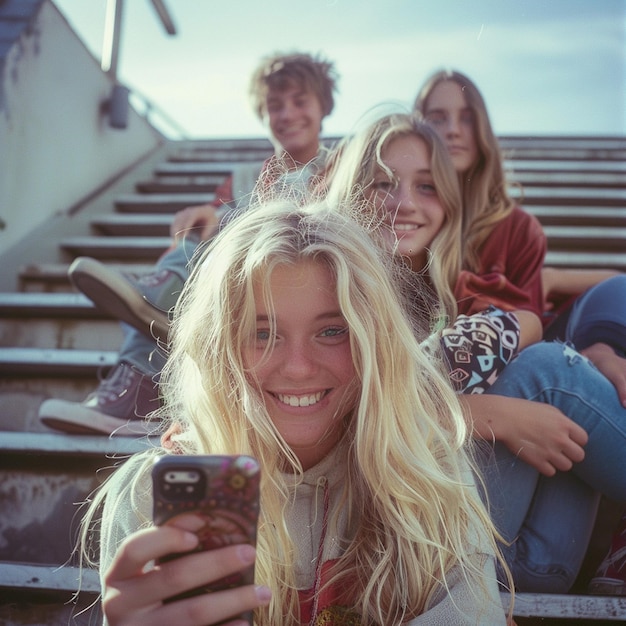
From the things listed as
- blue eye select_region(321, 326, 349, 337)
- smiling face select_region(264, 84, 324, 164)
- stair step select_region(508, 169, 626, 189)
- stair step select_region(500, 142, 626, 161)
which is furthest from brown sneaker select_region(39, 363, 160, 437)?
stair step select_region(500, 142, 626, 161)

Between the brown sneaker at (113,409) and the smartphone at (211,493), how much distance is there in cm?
74

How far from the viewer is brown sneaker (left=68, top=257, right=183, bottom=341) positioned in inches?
60.4

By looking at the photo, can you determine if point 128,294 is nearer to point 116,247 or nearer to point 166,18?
point 116,247

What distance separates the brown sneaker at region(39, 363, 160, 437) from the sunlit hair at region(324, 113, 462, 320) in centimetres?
62

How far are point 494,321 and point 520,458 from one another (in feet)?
0.84

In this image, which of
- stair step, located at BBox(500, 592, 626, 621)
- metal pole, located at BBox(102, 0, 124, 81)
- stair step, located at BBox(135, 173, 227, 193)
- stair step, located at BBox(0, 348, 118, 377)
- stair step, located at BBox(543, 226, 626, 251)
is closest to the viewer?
stair step, located at BBox(500, 592, 626, 621)

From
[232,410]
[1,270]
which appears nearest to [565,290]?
[232,410]

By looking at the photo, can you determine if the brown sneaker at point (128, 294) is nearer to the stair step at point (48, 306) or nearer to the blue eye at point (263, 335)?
the stair step at point (48, 306)

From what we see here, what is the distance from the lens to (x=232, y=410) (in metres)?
0.98

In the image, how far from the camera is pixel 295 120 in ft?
7.38

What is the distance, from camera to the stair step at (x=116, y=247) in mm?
2521

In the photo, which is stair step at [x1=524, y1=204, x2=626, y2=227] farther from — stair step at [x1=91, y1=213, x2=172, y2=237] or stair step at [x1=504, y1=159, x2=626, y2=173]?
stair step at [x1=91, y1=213, x2=172, y2=237]

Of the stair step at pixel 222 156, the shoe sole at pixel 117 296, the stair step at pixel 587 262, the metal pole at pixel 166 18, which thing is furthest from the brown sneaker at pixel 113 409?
the metal pole at pixel 166 18

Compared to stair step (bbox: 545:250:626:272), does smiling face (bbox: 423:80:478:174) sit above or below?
above
